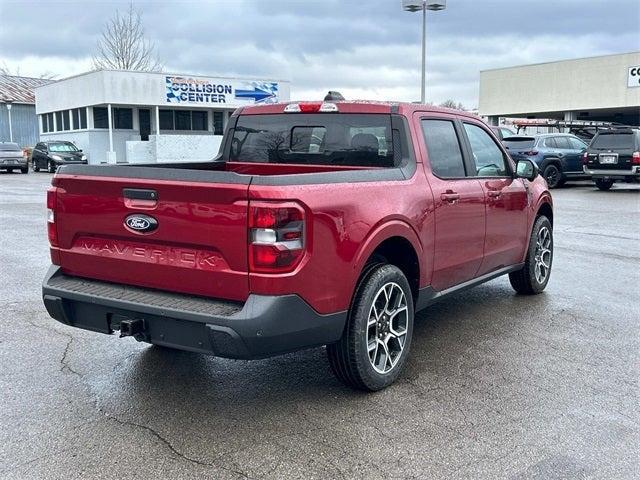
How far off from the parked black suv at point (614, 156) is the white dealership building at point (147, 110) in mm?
20380

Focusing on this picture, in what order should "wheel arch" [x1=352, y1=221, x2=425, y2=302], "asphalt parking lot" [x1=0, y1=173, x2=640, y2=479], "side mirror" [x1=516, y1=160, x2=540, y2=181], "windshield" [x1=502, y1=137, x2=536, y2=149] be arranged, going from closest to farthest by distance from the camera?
"asphalt parking lot" [x1=0, y1=173, x2=640, y2=479] < "wheel arch" [x1=352, y1=221, x2=425, y2=302] < "side mirror" [x1=516, y1=160, x2=540, y2=181] < "windshield" [x1=502, y1=137, x2=536, y2=149]

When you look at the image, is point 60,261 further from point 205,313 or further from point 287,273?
point 287,273

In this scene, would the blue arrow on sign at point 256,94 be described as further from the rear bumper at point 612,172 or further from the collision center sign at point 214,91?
the rear bumper at point 612,172

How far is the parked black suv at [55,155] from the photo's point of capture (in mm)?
31391

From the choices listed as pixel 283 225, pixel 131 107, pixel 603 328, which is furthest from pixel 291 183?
pixel 131 107

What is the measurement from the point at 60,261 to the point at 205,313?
127 centimetres

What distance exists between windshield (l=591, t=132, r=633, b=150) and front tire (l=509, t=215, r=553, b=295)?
13.3 metres

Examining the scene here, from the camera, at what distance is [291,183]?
3377 mm

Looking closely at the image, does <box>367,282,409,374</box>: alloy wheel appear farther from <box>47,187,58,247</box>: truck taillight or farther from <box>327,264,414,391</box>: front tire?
<box>47,187,58,247</box>: truck taillight

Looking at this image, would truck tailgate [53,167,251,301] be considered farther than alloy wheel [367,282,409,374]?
No

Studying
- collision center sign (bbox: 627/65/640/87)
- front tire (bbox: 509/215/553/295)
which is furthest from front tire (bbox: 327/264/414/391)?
collision center sign (bbox: 627/65/640/87)

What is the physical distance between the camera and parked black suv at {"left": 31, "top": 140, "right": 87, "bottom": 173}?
31.4 meters

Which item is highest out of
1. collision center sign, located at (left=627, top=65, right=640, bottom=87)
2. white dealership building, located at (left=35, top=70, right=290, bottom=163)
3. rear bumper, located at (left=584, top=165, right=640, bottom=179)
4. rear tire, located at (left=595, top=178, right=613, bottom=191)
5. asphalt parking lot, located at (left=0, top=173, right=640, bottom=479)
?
collision center sign, located at (left=627, top=65, right=640, bottom=87)

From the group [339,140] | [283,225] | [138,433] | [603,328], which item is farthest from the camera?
[603,328]
